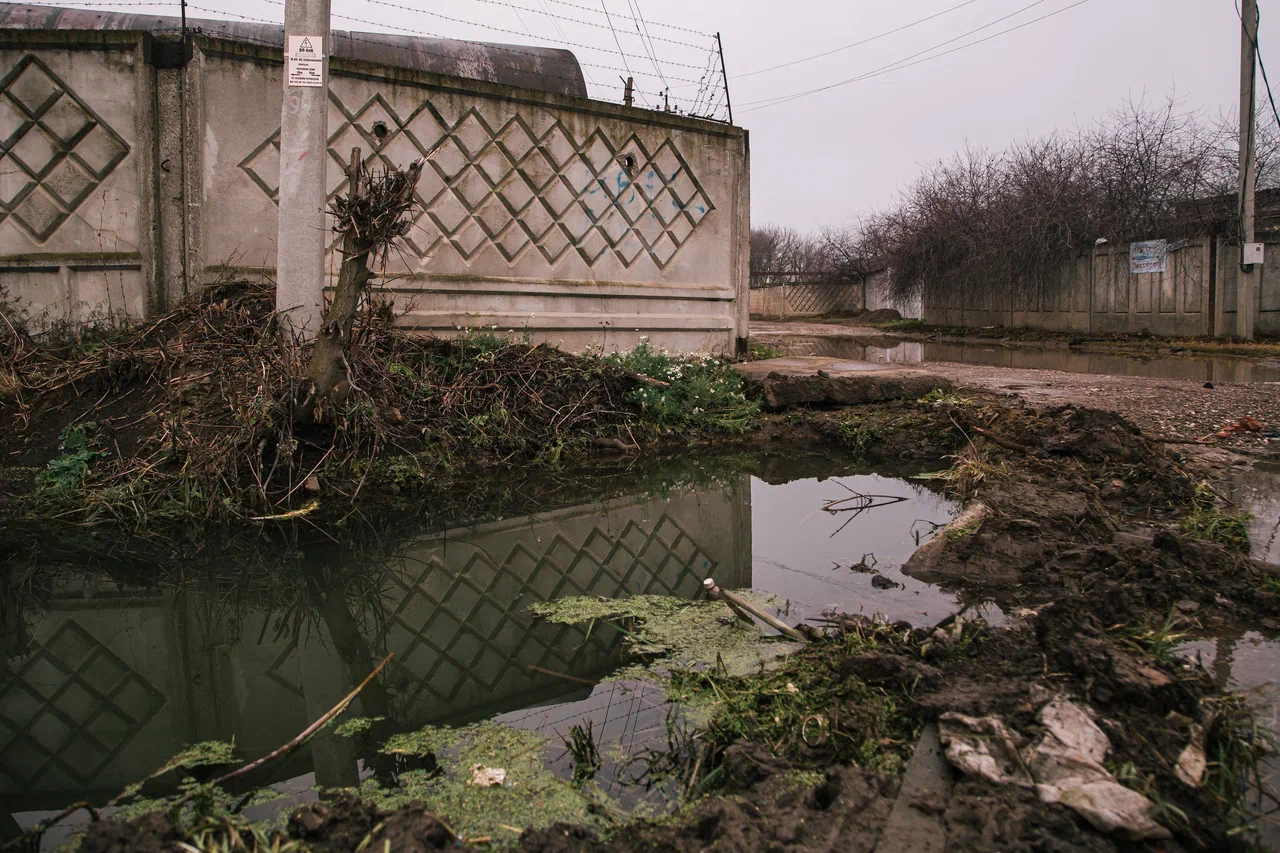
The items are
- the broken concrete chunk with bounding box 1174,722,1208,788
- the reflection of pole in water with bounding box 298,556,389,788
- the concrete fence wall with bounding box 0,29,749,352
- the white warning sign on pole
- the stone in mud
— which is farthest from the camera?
the concrete fence wall with bounding box 0,29,749,352

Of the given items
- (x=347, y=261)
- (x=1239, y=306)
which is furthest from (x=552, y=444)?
(x=1239, y=306)

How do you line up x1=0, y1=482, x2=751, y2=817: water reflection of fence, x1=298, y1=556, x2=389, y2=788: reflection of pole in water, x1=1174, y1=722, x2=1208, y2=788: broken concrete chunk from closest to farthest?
x1=1174, y1=722, x2=1208, y2=788: broken concrete chunk → x1=298, y1=556, x2=389, y2=788: reflection of pole in water → x1=0, y1=482, x2=751, y2=817: water reflection of fence

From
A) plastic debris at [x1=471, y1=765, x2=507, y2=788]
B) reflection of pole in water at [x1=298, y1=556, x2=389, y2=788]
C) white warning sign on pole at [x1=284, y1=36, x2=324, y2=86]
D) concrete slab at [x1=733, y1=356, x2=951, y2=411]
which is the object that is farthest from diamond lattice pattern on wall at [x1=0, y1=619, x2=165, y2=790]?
concrete slab at [x1=733, y1=356, x2=951, y2=411]

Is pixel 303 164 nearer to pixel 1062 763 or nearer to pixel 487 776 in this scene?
pixel 487 776

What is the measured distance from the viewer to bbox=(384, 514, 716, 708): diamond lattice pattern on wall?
3.06 meters

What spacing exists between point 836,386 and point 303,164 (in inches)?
179

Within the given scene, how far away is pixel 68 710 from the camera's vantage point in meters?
2.80

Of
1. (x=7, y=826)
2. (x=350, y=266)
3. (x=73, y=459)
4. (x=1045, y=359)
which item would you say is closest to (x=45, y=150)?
(x=73, y=459)

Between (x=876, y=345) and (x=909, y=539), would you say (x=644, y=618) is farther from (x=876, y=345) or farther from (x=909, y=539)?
(x=876, y=345)

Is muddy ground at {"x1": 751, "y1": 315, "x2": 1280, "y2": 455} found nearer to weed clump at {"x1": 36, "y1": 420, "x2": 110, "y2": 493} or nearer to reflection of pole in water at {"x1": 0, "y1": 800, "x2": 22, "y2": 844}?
reflection of pole in water at {"x1": 0, "y1": 800, "x2": 22, "y2": 844}

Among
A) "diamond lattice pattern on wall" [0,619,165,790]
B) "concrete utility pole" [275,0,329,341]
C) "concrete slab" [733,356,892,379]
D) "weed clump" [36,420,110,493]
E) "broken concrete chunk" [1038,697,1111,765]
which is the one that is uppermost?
"concrete utility pole" [275,0,329,341]

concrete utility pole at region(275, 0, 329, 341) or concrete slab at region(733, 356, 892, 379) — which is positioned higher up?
concrete utility pole at region(275, 0, 329, 341)

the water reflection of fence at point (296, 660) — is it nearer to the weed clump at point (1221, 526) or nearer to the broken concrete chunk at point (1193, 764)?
the broken concrete chunk at point (1193, 764)

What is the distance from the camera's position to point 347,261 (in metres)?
5.00
